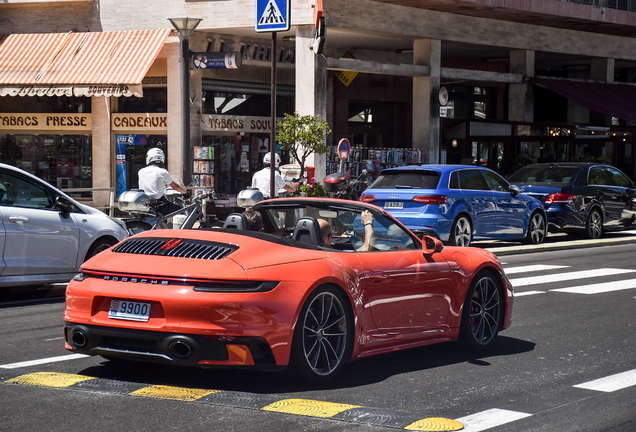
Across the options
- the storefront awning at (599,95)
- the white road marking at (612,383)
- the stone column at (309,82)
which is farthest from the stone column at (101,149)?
the white road marking at (612,383)

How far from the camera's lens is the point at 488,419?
17.4ft

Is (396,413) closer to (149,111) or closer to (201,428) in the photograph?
(201,428)

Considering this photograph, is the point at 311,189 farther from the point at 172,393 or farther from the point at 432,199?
the point at 172,393

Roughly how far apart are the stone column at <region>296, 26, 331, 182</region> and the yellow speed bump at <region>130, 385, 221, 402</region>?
17.6m

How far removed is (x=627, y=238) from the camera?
20.0 metres

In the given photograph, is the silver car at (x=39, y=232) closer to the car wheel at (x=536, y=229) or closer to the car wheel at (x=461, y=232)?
the car wheel at (x=461, y=232)

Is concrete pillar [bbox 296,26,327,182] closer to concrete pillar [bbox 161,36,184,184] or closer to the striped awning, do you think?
concrete pillar [bbox 161,36,184,184]

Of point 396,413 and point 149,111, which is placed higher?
point 149,111

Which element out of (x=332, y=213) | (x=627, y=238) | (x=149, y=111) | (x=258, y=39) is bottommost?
(x=627, y=238)

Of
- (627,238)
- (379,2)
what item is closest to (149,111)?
(379,2)

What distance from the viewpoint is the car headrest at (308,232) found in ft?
21.3

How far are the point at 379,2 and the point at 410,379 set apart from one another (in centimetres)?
1994

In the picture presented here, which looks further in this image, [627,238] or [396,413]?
[627,238]

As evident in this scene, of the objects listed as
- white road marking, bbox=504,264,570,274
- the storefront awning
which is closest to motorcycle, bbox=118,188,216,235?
white road marking, bbox=504,264,570,274
